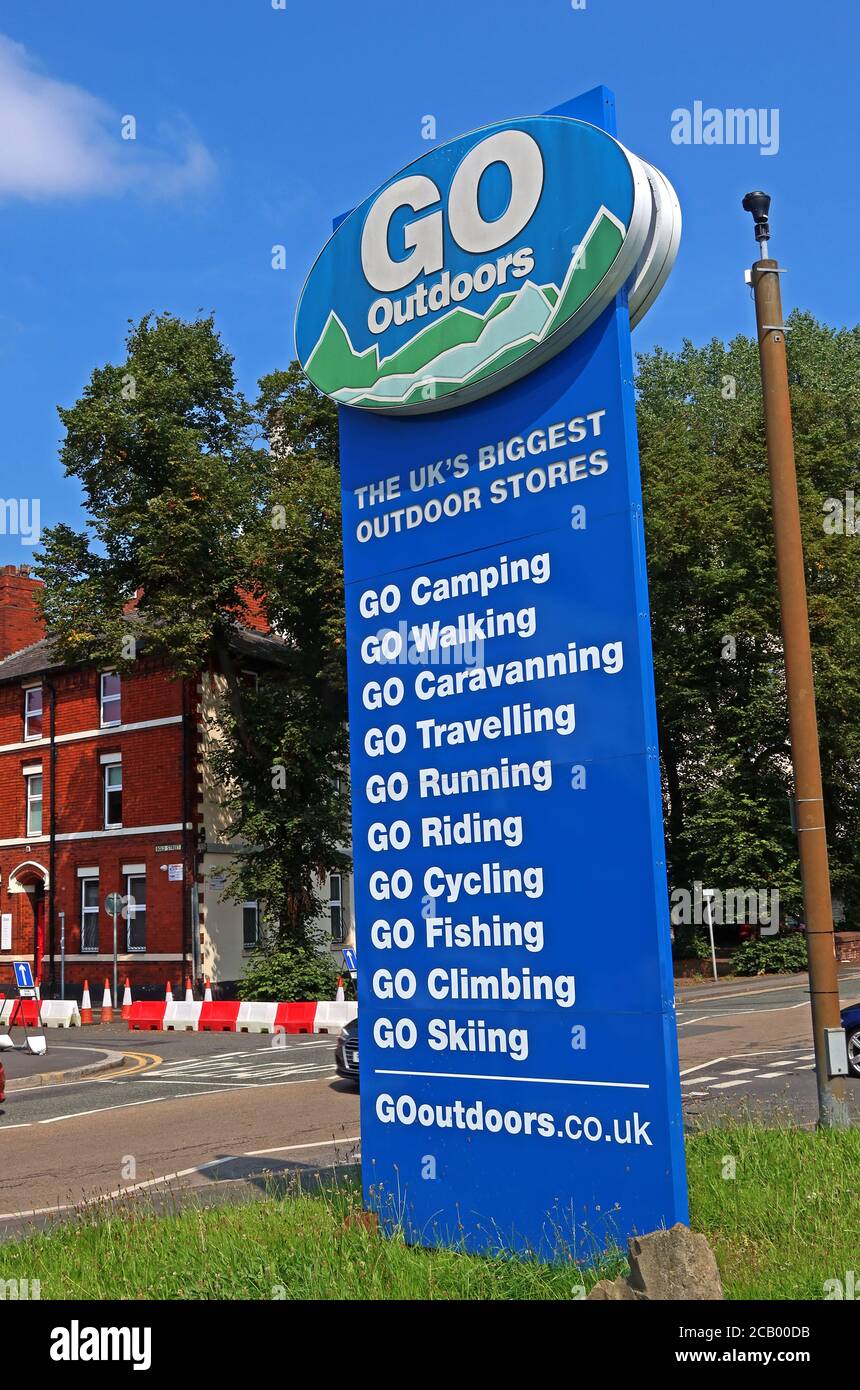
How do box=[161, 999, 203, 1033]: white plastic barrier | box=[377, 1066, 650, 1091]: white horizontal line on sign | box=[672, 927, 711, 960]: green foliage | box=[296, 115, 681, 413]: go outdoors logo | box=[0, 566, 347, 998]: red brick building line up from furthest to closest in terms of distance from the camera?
box=[672, 927, 711, 960]: green foliage, box=[0, 566, 347, 998]: red brick building, box=[161, 999, 203, 1033]: white plastic barrier, box=[296, 115, 681, 413]: go outdoors logo, box=[377, 1066, 650, 1091]: white horizontal line on sign

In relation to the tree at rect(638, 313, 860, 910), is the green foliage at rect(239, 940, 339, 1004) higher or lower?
lower

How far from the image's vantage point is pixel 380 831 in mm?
7910

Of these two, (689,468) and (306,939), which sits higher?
(689,468)

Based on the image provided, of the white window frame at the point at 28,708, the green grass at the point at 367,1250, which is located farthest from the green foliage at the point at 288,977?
the green grass at the point at 367,1250

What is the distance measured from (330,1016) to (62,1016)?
31.4 feet

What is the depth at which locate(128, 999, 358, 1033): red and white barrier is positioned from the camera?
94.1 ft

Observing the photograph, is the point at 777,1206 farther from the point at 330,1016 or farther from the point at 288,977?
the point at 288,977

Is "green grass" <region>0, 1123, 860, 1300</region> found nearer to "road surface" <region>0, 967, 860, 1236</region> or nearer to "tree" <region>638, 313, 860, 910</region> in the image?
"road surface" <region>0, 967, 860, 1236</region>

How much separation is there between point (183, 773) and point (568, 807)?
3294 cm

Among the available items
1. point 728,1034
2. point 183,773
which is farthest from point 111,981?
point 728,1034

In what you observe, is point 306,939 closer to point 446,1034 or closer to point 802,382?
point 446,1034

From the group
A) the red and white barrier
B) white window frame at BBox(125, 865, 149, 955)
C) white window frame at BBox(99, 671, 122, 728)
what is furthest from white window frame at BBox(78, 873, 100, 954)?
the red and white barrier
